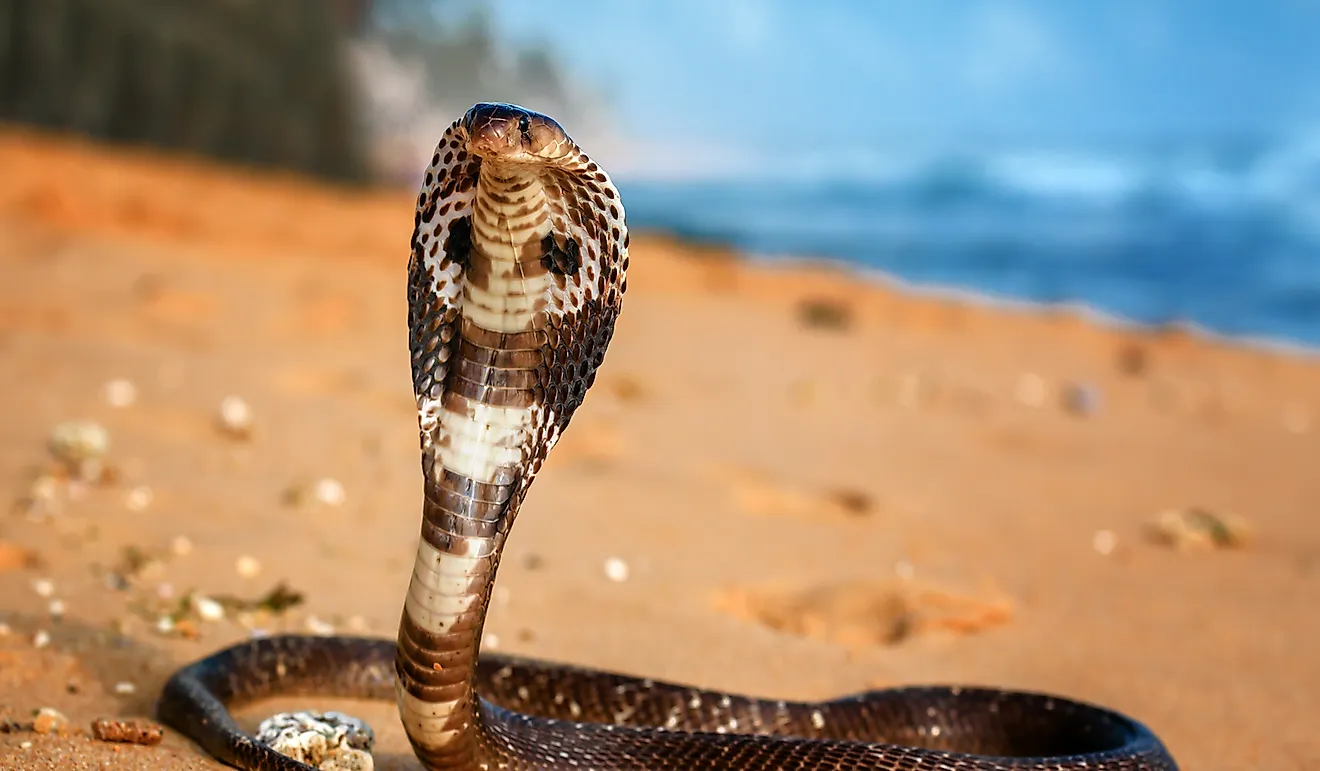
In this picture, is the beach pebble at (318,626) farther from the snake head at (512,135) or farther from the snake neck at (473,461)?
the snake head at (512,135)

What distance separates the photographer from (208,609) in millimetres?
4148

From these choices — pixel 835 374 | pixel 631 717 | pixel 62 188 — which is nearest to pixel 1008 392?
pixel 835 374

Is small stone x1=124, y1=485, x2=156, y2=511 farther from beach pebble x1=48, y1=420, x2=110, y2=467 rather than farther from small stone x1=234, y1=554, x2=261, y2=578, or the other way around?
small stone x1=234, y1=554, x2=261, y2=578

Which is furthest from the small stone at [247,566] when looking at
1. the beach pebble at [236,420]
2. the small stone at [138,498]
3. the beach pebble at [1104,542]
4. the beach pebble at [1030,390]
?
the beach pebble at [1030,390]

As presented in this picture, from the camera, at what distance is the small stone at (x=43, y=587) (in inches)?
162

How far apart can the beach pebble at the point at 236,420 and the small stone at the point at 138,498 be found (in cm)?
95

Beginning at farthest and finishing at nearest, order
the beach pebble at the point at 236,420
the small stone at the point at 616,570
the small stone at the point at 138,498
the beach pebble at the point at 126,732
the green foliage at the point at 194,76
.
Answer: the green foliage at the point at 194,76 < the beach pebble at the point at 236,420 < the small stone at the point at 138,498 < the small stone at the point at 616,570 < the beach pebble at the point at 126,732

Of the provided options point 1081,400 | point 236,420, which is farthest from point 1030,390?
point 236,420

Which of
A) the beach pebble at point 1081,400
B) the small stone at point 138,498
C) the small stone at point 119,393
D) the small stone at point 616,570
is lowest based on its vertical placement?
the small stone at point 138,498

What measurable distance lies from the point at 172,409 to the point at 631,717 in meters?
3.84

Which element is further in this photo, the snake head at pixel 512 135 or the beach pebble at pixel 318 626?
the beach pebble at pixel 318 626

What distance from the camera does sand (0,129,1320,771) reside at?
417 centimetres

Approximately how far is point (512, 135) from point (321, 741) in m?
1.47

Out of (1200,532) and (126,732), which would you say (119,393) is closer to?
(126,732)
